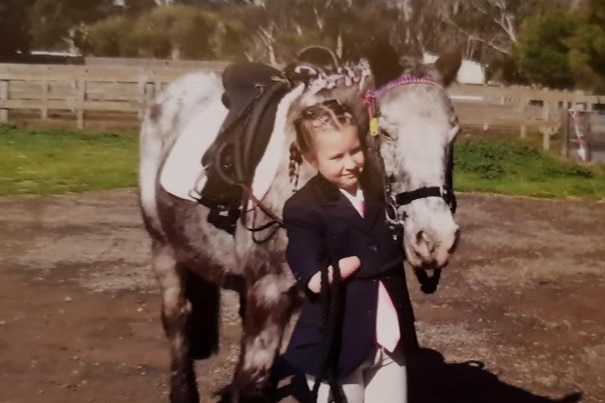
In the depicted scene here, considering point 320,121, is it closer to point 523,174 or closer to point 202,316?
point 202,316

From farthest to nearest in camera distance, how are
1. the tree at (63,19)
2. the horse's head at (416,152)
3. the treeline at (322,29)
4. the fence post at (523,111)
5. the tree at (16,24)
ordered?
the fence post at (523,111), the tree at (16,24), the tree at (63,19), the treeline at (322,29), the horse's head at (416,152)

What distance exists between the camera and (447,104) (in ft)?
7.75

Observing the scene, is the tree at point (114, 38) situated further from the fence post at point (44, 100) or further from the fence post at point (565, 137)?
the fence post at point (565, 137)

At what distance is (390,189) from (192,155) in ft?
4.41

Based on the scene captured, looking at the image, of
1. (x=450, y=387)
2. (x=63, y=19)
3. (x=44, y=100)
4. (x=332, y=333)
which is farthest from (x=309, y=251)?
(x=44, y=100)

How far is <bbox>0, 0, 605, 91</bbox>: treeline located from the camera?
3.38m

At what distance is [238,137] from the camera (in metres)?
3.06

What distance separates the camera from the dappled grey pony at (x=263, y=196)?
2.30 meters

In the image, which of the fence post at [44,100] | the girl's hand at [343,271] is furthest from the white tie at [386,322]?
the fence post at [44,100]

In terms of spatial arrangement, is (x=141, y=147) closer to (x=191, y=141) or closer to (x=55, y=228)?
(x=191, y=141)

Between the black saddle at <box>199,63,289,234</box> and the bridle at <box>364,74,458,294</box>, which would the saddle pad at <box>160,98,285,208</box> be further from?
the bridle at <box>364,74,458,294</box>

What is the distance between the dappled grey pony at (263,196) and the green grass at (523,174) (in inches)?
246

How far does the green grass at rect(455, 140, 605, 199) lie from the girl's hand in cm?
773

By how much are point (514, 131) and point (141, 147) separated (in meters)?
5.51
